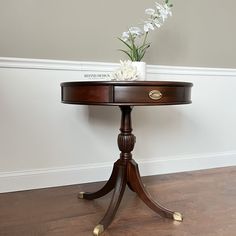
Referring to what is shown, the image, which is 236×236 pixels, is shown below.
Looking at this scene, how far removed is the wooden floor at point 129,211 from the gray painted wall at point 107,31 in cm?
84

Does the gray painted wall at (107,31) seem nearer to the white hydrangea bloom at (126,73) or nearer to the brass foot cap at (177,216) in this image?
the white hydrangea bloom at (126,73)

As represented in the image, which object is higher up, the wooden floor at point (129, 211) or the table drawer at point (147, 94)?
the table drawer at point (147, 94)

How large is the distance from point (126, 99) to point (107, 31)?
792mm

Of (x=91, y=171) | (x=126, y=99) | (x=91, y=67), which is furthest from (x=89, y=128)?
(x=126, y=99)

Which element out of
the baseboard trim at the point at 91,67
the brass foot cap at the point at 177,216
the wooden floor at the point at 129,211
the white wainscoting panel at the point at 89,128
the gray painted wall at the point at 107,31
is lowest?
the wooden floor at the point at 129,211

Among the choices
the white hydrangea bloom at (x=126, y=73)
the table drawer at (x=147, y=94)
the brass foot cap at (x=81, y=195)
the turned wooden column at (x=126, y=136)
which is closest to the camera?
the table drawer at (x=147, y=94)

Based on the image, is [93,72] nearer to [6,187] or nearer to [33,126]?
[33,126]

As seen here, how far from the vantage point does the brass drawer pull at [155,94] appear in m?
1.14

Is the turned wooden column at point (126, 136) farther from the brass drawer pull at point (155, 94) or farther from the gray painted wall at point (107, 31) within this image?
the gray painted wall at point (107, 31)

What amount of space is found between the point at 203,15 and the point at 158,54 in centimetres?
48

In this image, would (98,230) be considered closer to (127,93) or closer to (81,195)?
(81,195)

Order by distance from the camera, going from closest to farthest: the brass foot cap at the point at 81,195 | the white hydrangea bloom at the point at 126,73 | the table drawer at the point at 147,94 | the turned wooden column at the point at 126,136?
the table drawer at the point at 147,94
the white hydrangea bloom at the point at 126,73
the turned wooden column at the point at 126,136
the brass foot cap at the point at 81,195

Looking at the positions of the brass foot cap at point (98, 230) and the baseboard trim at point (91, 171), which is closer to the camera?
the brass foot cap at point (98, 230)

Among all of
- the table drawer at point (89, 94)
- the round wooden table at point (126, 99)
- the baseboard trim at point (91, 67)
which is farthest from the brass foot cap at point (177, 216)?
the baseboard trim at point (91, 67)
